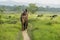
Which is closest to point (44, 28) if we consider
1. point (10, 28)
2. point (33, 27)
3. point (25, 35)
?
point (33, 27)

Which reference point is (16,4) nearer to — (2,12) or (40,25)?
(2,12)

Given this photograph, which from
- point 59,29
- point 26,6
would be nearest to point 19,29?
point 26,6

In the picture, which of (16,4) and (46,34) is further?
(16,4)

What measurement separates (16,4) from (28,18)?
1.51 ft

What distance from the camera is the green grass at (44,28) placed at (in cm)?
364

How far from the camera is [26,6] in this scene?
3.86 meters

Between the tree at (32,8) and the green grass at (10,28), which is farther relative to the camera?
the tree at (32,8)

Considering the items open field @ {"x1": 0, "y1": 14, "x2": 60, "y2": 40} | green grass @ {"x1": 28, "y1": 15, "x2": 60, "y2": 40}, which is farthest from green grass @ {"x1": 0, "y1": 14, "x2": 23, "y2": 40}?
green grass @ {"x1": 28, "y1": 15, "x2": 60, "y2": 40}

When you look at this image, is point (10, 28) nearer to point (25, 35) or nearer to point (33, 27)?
point (25, 35)

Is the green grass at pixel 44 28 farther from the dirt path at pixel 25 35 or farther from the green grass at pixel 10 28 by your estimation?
the green grass at pixel 10 28

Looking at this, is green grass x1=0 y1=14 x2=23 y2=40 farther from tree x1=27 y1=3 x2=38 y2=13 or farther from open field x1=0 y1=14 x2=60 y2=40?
tree x1=27 y1=3 x2=38 y2=13

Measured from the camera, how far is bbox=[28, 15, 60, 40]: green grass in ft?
11.9

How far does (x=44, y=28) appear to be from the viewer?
3740 millimetres

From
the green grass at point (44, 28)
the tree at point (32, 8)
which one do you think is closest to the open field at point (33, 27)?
Answer: the green grass at point (44, 28)
